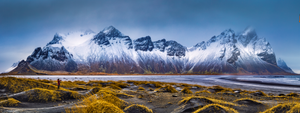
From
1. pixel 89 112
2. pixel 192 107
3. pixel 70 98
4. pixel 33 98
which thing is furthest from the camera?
pixel 70 98

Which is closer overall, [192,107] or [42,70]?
[192,107]

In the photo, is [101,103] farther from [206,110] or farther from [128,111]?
[206,110]

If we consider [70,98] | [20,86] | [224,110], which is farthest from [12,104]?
[224,110]

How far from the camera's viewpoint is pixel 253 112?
8633 millimetres

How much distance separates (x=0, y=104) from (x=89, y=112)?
743 centimetres

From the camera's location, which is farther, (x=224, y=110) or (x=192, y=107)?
(x=192, y=107)

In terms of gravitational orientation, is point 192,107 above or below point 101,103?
below

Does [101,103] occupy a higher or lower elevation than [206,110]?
higher

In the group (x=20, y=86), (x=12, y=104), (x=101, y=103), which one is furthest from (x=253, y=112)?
(x=20, y=86)

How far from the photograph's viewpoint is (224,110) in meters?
7.67

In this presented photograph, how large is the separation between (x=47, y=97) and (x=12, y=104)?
8.21 ft

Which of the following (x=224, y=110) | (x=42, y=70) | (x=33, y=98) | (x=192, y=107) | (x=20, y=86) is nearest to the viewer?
(x=224, y=110)

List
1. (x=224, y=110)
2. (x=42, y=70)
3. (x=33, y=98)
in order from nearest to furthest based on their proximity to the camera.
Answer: (x=224, y=110), (x=33, y=98), (x=42, y=70)

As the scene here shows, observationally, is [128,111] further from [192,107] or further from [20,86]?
[20,86]
